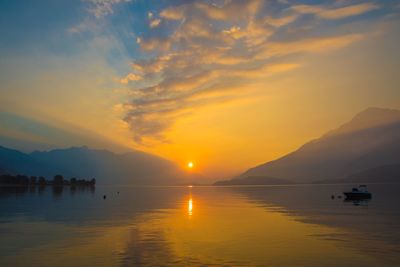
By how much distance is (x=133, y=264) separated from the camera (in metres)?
30.2

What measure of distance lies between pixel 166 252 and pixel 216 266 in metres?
7.28

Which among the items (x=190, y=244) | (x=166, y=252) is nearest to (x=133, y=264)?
(x=166, y=252)

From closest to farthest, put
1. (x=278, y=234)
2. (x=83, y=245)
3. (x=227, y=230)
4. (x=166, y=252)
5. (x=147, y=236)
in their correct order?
(x=166, y=252) < (x=83, y=245) < (x=147, y=236) < (x=278, y=234) < (x=227, y=230)

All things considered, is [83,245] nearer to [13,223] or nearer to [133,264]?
[133,264]

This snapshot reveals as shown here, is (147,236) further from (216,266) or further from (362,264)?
(362,264)

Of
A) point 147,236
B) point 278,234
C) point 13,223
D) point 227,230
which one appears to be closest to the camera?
point 147,236

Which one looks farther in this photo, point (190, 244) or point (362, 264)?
point (190, 244)

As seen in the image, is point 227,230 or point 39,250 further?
point 227,230

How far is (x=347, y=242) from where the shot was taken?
41.7 metres

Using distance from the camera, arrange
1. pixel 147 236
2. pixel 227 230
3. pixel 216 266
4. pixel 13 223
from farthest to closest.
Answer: pixel 13 223
pixel 227 230
pixel 147 236
pixel 216 266

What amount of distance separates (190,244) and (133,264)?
1128 centimetres

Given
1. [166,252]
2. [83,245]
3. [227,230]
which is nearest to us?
[166,252]

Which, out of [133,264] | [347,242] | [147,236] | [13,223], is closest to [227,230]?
[147,236]

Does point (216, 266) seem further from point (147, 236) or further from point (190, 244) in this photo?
point (147, 236)
